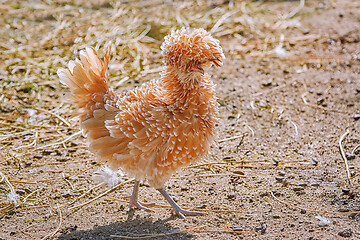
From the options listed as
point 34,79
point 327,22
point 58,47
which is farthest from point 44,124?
point 327,22

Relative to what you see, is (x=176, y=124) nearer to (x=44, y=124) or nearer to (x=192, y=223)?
(x=192, y=223)

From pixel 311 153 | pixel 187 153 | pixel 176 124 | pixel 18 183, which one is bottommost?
pixel 311 153

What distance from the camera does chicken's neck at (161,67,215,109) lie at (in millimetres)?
3705

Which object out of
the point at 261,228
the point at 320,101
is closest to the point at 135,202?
the point at 261,228

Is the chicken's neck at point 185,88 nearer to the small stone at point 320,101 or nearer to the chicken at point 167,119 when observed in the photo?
the chicken at point 167,119

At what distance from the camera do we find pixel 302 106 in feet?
18.8

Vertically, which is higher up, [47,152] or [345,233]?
[47,152]

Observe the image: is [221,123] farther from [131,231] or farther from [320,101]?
[131,231]

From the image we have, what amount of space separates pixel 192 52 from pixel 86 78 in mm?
1021

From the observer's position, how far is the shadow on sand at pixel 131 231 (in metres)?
3.72

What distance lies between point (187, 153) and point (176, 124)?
0.25m

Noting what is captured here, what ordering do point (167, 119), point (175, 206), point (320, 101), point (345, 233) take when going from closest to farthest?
point (345, 233) < point (167, 119) < point (175, 206) < point (320, 101)

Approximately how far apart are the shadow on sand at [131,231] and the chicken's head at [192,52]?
4.16ft

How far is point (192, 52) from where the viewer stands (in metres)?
3.54
